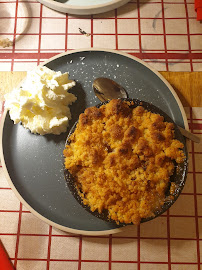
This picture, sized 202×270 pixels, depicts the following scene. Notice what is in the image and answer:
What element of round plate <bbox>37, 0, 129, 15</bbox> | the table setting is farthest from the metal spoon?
round plate <bbox>37, 0, 129, 15</bbox>

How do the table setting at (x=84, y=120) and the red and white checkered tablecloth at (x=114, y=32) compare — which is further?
the red and white checkered tablecloth at (x=114, y=32)

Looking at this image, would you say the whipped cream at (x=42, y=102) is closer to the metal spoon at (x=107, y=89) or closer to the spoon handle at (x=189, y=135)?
the metal spoon at (x=107, y=89)

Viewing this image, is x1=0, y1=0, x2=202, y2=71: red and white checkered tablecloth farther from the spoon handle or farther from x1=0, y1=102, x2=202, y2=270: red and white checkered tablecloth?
x1=0, y1=102, x2=202, y2=270: red and white checkered tablecloth

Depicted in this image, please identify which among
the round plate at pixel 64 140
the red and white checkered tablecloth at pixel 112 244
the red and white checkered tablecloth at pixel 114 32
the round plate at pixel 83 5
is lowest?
the red and white checkered tablecloth at pixel 112 244

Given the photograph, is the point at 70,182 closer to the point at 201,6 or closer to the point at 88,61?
the point at 88,61

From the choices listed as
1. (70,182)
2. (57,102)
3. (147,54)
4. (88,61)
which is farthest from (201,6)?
(70,182)

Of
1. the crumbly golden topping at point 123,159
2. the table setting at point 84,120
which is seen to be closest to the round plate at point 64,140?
the table setting at point 84,120
